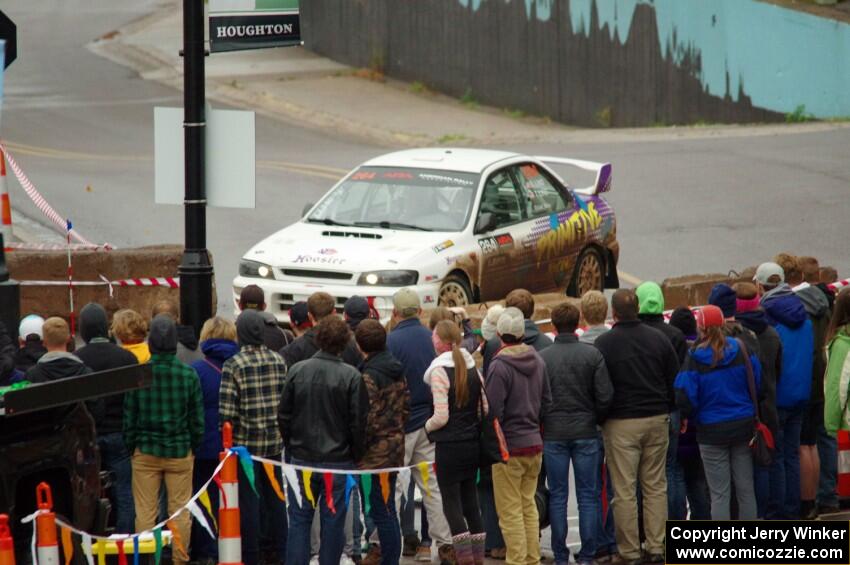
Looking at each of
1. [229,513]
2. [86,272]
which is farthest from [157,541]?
[86,272]

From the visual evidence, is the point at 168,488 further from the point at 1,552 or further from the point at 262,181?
the point at 262,181

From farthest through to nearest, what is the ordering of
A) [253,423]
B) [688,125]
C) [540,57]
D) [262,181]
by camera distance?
[540,57]
[688,125]
[262,181]
[253,423]

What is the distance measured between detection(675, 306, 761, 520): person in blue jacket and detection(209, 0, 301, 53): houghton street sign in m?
3.78

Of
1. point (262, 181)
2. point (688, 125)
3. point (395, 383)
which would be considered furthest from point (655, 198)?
point (395, 383)

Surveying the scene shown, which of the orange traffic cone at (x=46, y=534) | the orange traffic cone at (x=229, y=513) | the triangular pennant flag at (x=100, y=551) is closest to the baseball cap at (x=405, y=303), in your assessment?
the orange traffic cone at (x=229, y=513)

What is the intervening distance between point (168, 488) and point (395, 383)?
1539 millimetres

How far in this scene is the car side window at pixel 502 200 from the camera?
50.8ft

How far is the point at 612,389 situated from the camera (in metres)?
9.77

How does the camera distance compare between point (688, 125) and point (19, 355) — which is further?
point (688, 125)

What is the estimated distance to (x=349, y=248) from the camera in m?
14.6

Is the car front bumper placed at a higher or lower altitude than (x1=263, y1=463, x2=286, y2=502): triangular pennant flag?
higher

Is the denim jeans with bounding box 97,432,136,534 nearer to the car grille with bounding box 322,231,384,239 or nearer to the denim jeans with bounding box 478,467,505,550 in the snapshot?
the denim jeans with bounding box 478,467,505,550

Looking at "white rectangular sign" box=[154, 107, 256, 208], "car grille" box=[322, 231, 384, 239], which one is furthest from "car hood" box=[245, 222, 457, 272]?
"white rectangular sign" box=[154, 107, 256, 208]

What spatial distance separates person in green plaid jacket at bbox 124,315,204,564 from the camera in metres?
9.20
